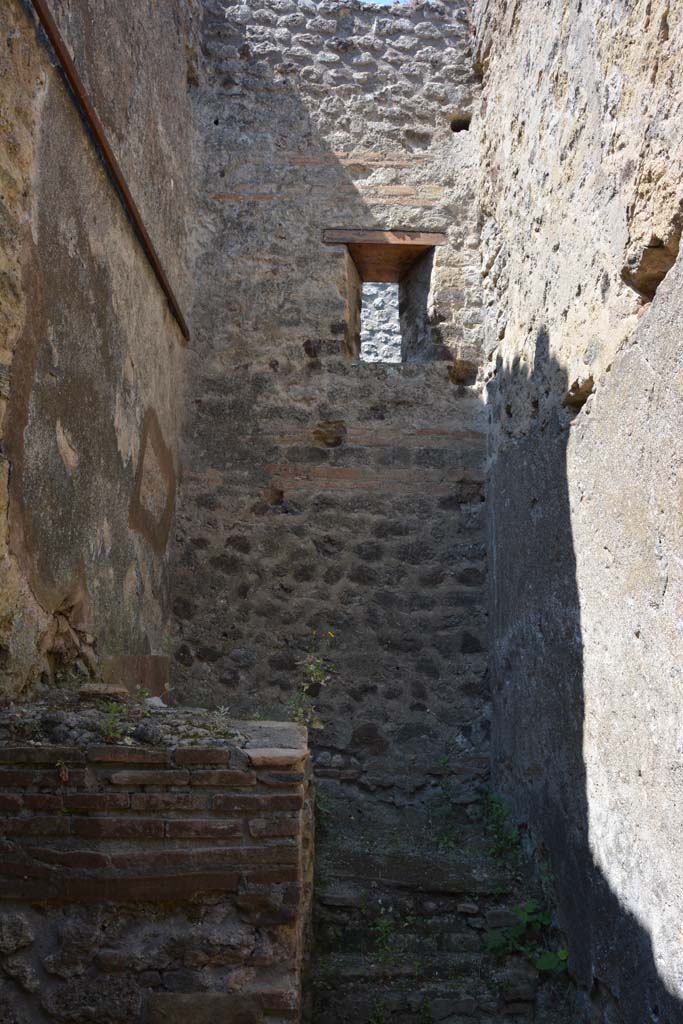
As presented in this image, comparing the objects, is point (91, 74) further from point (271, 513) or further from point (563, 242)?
point (271, 513)

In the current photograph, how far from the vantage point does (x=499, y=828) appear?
4.51 metres

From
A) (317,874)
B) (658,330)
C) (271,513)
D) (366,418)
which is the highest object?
(658,330)

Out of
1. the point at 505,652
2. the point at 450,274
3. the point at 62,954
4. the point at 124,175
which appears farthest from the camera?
the point at 450,274

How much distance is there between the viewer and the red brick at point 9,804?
7.79 feet

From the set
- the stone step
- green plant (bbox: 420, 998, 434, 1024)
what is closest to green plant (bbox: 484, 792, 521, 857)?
the stone step

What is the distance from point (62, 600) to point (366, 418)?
2636 millimetres

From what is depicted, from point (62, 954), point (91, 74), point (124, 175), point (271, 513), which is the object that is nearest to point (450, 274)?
point (271, 513)

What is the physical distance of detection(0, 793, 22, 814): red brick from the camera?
2.37m

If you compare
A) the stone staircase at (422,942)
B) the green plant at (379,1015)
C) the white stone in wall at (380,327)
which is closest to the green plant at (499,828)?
the stone staircase at (422,942)

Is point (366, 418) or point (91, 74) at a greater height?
point (91, 74)

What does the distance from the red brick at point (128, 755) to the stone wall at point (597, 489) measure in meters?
1.40

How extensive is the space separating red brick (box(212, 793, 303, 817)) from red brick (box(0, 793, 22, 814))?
0.48 m

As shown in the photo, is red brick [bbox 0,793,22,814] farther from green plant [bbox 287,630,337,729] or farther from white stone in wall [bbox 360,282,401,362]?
white stone in wall [bbox 360,282,401,362]

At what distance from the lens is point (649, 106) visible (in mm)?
2840
